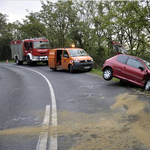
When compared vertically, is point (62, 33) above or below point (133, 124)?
above

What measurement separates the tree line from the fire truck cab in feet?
13.5

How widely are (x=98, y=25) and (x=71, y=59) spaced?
27.6 feet

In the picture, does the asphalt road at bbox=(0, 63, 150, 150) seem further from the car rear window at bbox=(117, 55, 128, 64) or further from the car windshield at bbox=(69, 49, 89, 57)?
the car windshield at bbox=(69, 49, 89, 57)

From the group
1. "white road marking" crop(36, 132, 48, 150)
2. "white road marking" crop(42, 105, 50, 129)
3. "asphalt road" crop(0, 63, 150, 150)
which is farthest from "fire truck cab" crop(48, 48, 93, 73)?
"white road marking" crop(36, 132, 48, 150)

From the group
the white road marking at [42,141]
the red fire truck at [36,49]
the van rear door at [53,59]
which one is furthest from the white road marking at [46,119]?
the red fire truck at [36,49]

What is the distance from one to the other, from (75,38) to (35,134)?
67.3ft

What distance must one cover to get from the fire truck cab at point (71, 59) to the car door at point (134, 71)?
20.4ft

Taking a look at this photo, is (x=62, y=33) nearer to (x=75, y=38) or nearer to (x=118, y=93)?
(x=75, y=38)

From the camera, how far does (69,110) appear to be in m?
6.11

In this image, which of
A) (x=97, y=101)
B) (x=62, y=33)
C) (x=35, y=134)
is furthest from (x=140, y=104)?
(x=62, y=33)

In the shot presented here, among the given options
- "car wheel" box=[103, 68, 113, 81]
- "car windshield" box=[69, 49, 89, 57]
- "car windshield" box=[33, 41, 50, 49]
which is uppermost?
"car windshield" box=[33, 41, 50, 49]

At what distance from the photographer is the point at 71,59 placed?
632 inches

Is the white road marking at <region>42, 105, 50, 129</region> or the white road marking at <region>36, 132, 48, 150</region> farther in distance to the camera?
the white road marking at <region>42, 105, 50, 129</region>

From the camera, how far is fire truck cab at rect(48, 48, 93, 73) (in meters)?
15.9
